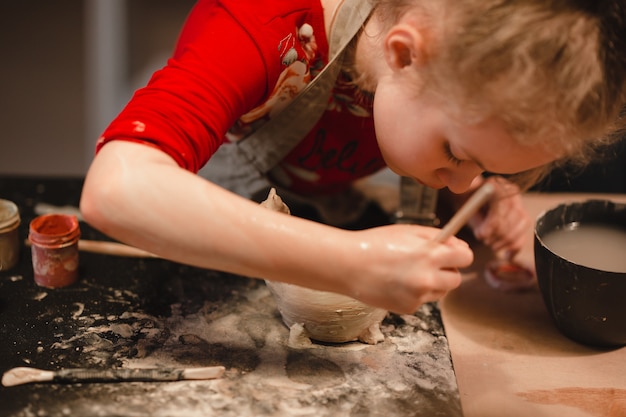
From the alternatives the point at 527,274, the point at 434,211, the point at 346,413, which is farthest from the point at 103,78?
the point at 346,413

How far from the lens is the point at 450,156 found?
0.81m

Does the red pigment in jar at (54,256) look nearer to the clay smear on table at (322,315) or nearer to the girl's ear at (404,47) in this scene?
the clay smear on table at (322,315)

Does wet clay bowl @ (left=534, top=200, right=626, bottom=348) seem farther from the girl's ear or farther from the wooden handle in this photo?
the wooden handle

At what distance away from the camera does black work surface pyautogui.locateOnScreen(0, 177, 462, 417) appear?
2.56ft

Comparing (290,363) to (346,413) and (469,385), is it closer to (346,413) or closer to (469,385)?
(346,413)

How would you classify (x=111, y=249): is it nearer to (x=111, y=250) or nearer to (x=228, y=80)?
(x=111, y=250)

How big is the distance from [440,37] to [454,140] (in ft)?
0.37

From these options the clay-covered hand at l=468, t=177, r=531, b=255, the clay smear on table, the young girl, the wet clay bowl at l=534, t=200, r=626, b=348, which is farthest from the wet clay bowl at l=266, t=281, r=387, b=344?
the clay-covered hand at l=468, t=177, r=531, b=255

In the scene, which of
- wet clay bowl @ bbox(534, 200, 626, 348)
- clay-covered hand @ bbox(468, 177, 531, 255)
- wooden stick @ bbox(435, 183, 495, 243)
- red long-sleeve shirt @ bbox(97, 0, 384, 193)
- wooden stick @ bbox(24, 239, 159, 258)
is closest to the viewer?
wooden stick @ bbox(435, 183, 495, 243)

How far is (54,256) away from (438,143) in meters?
0.53

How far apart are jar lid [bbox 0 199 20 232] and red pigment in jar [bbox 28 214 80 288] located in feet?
0.10

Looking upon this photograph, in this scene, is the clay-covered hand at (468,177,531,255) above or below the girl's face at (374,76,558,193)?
below

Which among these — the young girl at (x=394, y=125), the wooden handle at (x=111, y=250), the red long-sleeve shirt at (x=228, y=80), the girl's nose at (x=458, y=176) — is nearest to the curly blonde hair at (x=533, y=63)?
the young girl at (x=394, y=125)

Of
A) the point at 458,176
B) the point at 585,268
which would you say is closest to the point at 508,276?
the point at 585,268
